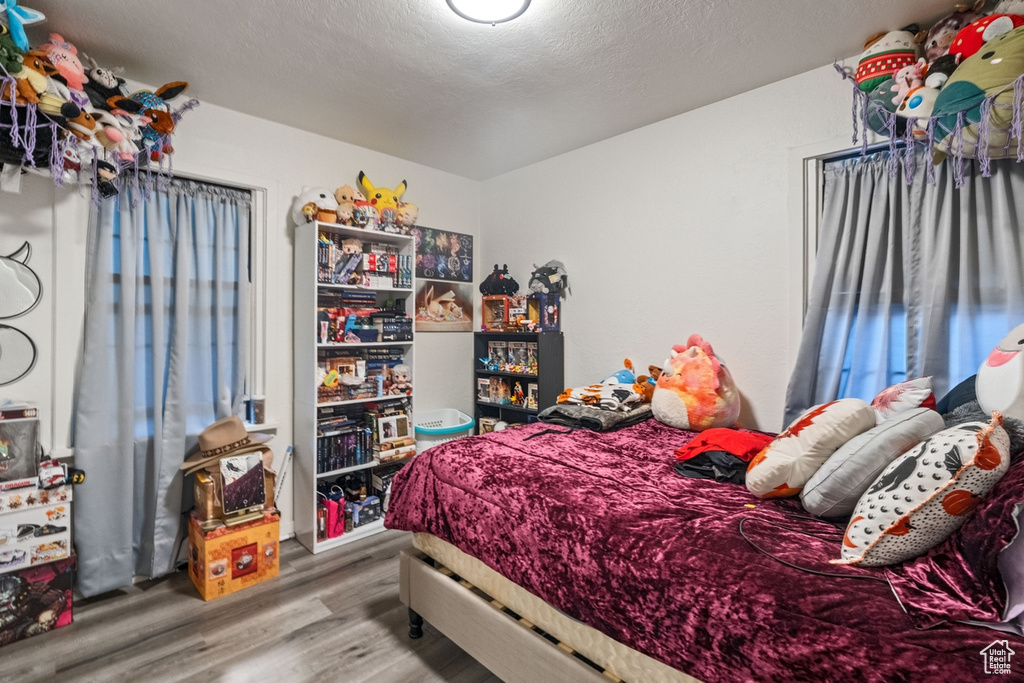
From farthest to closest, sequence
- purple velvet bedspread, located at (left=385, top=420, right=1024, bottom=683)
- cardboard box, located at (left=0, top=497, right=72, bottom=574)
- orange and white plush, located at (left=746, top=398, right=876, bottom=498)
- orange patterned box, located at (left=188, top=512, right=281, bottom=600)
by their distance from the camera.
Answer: orange patterned box, located at (left=188, top=512, right=281, bottom=600)
cardboard box, located at (left=0, top=497, right=72, bottom=574)
orange and white plush, located at (left=746, top=398, right=876, bottom=498)
purple velvet bedspread, located at (left=385, top=420, right=1024, bottom=683)

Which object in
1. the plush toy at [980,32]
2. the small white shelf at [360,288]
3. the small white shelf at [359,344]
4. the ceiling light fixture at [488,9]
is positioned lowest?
the small white shelf at [359,344]

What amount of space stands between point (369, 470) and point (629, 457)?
6.36 feet

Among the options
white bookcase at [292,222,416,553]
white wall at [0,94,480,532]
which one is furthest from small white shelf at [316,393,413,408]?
white wall at [0,94,480,532]

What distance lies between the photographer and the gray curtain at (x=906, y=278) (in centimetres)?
194

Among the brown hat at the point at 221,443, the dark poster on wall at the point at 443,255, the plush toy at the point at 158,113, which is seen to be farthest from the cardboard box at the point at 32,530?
the dark poster on wall at the point at 443,255

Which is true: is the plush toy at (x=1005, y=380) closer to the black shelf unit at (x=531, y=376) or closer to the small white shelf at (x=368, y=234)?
the black shelf unit at (x=531, y=376)

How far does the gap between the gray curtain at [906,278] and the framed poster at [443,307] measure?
2356 millimetres

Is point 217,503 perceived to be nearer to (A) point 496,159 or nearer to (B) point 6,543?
(B) point 6,543

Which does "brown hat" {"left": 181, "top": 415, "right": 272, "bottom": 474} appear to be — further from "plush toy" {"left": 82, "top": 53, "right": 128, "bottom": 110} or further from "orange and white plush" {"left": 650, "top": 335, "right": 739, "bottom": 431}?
"orange and white plush" {"left": 650, "top": 335, "right": 739, "bottom": 431}

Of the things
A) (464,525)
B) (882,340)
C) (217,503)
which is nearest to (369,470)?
(217,503)

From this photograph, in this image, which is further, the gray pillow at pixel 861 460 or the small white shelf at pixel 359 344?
the small white shelf at pixel 359 344

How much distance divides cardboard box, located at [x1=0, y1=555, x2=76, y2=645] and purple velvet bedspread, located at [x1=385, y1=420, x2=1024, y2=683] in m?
1.47

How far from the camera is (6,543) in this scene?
6.58 feet

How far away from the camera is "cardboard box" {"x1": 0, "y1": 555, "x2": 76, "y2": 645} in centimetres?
201
